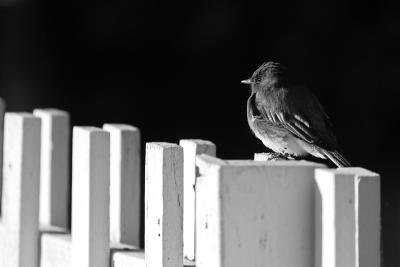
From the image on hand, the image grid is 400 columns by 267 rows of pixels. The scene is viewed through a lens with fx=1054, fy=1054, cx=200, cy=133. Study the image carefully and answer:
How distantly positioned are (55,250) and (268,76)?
7.72 feet

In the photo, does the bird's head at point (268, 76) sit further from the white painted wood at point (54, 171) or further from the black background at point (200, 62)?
the black background at point (200, 62)

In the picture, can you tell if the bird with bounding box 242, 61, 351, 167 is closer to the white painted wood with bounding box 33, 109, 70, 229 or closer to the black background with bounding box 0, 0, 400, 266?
the white painted wood with bounding box 33, 109, 70, 229

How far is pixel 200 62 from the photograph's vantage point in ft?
29.5

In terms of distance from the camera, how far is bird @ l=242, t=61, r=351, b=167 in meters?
4.88

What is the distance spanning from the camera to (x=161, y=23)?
9.12 metres

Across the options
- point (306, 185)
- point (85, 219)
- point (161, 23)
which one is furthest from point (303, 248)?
point (161, 23)

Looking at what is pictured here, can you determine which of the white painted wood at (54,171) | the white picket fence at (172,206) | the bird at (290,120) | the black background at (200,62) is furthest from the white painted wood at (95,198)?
the black background at (200,62)

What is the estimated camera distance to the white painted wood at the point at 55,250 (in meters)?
3.32

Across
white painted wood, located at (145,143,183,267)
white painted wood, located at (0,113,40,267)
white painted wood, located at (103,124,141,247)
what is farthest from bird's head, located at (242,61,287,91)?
white painted wood, located at (145,143,183,267)

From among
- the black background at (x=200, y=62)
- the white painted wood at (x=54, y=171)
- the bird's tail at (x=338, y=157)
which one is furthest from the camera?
the black background at (x=200, y=62)

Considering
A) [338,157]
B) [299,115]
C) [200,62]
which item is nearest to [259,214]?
[338,157]

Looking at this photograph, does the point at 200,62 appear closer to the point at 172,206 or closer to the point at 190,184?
the point at 190,184

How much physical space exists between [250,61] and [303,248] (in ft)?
22.3

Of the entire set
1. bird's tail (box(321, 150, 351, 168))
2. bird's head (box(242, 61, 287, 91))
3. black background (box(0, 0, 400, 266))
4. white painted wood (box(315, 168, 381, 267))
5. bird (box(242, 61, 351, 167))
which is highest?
black background (box(0, 0, 400, 266))
